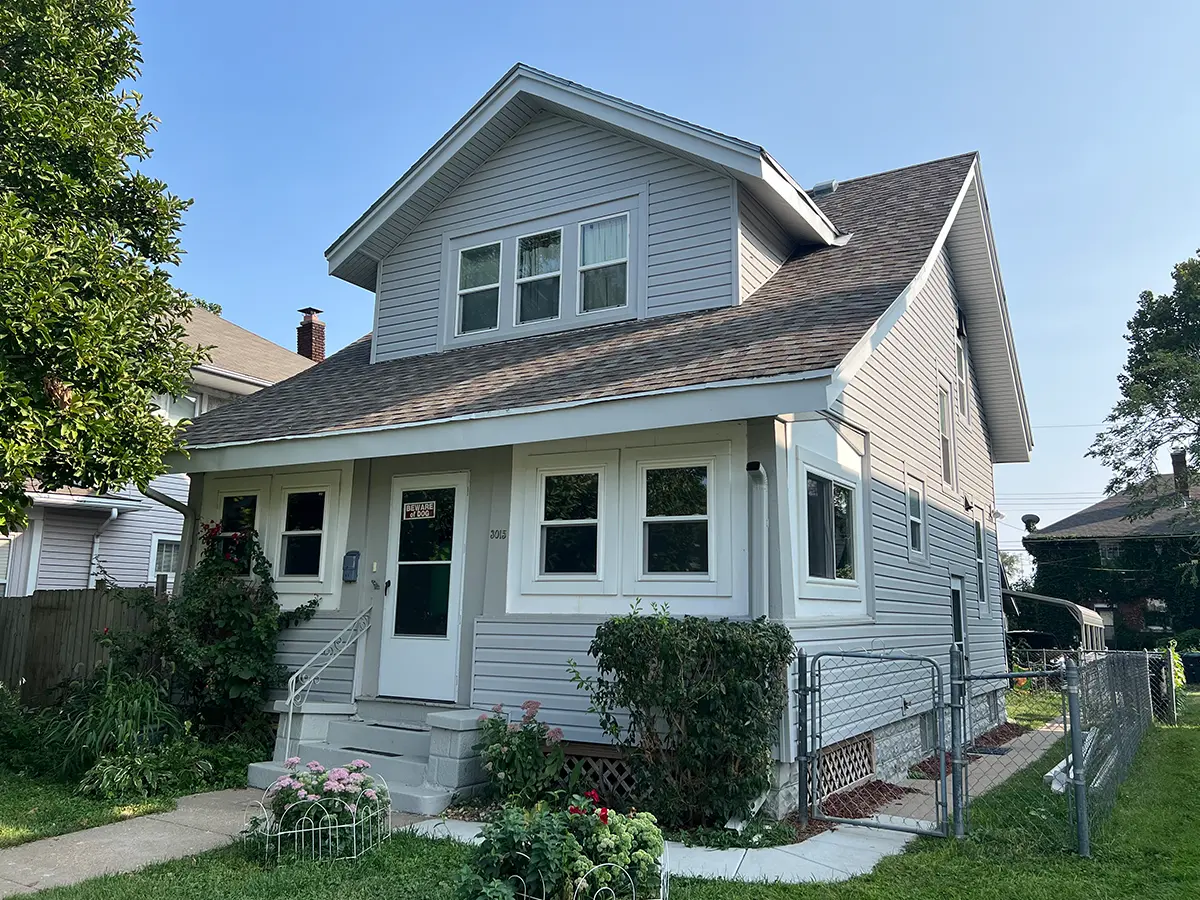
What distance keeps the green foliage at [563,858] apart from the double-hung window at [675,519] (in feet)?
9.62

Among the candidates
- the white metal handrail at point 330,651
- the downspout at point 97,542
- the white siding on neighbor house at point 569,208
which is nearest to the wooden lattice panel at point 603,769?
the white metal handrail at point 330,651

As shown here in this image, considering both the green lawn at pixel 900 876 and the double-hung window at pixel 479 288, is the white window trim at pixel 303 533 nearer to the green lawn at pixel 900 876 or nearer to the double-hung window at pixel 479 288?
the double-hung window at pixel 479 288

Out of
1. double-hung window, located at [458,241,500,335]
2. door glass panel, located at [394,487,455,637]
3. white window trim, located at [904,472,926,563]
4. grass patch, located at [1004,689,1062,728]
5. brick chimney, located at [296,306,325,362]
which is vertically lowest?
grass patch, located at [1004,689,1062,728]

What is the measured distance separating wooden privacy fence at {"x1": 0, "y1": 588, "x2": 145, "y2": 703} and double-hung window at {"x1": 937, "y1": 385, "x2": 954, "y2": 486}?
10605 millimetres

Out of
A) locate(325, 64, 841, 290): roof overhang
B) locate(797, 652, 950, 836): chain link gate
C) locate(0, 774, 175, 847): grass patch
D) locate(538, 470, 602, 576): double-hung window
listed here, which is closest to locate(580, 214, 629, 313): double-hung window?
locate(325, 64, 841, 290): roof overhang

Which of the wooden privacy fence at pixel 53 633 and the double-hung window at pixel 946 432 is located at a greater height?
the double-hung window at pixel 946 432

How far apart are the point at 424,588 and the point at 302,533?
1843 mm

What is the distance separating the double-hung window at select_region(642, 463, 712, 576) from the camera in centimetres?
741

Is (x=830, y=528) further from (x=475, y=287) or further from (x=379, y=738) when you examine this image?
(x=475, y=287)

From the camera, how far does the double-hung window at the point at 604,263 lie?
9555mm

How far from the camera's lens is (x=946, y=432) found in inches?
504

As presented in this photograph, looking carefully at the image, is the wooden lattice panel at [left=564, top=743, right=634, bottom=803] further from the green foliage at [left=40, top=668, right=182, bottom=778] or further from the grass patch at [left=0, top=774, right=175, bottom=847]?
the green foliage at [left=40, top=668, right=182, bottom=778]

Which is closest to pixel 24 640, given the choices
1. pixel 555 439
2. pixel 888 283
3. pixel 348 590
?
pixel 348 590

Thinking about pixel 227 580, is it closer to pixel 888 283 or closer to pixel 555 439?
pixel 555 439
